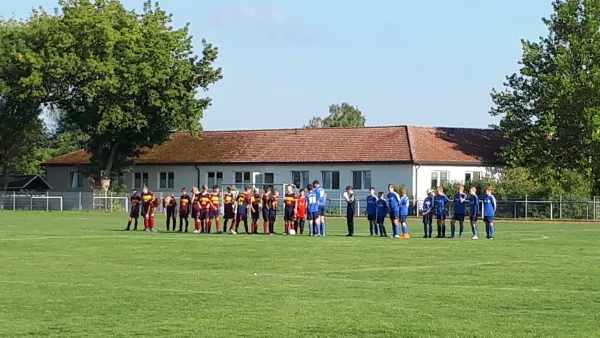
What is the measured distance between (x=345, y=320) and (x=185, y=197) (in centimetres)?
2461

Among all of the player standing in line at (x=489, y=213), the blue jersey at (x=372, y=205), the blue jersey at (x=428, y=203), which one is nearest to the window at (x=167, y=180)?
the blue jersey at (x=372, y=205)

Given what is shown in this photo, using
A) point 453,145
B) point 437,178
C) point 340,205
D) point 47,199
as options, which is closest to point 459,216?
point 340,205

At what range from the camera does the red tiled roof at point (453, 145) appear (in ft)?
221

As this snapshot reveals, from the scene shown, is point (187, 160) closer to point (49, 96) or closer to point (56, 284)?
point (49, 96)

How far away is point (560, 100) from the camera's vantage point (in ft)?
210

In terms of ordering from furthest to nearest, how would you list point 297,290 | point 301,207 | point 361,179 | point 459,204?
point 361,179
point 301,207
point 459,204
point 297,290

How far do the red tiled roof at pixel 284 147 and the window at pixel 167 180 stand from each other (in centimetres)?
105

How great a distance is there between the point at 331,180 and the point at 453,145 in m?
8.27

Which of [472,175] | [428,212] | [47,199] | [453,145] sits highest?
[453,145]

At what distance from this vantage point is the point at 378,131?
236 ft

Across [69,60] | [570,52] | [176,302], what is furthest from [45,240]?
[570,52]

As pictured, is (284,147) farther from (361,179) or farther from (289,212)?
(289,212)

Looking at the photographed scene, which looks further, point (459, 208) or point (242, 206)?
point (242, 206)

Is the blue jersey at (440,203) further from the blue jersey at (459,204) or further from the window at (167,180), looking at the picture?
the window at (167,180)
